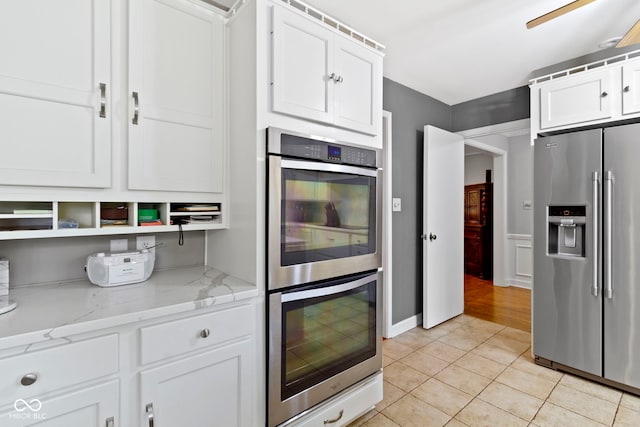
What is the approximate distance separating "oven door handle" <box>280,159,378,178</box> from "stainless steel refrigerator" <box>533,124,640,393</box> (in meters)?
1.61

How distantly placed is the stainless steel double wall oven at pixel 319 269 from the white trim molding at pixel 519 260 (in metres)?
4.11

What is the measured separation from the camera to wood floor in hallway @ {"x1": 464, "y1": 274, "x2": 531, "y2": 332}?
3521mm

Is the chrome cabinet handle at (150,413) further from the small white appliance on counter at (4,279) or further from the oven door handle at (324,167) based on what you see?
the oven door handle at (324,167)

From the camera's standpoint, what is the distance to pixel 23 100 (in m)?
1.20

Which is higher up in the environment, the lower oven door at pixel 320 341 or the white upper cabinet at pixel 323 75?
the white upper cabinet at pixel 323 75

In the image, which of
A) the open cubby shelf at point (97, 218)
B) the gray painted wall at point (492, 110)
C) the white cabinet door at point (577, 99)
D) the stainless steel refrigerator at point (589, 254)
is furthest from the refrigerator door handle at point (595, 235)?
the open cubby shelf at point (97, 218)

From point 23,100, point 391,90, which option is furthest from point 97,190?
point 391,90

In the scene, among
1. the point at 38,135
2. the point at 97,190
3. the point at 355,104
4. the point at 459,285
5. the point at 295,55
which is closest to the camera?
the point at 38,135

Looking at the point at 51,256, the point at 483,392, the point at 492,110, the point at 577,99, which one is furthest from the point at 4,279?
the point at 492,110

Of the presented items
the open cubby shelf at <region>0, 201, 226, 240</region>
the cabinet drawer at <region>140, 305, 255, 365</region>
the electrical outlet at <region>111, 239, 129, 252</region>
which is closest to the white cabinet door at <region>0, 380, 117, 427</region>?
the cabinet drawer at <region>140, 305, 255, 365</region>

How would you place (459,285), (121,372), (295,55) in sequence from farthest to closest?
1. (459,285)
2. (295,55)
3. (121,372)

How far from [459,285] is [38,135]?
12.4 feet

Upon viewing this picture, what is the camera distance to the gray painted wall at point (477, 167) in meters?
5.59

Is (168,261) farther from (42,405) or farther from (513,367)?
(513,367)
